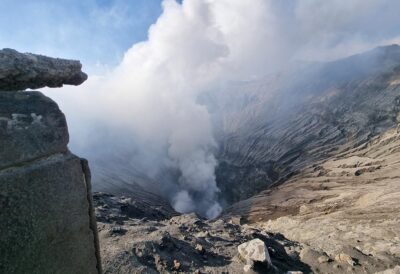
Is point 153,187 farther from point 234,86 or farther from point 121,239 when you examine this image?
point 121,239

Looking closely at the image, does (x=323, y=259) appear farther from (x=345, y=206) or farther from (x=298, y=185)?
(x=298, y=185)

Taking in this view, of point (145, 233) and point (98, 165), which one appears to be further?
point (98, 165)

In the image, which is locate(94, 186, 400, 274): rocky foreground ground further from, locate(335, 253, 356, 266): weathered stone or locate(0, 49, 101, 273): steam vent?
locate(0, 49, 101, 273): steam vent

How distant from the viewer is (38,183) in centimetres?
185

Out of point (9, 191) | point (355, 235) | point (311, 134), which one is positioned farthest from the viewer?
point (311, 134)

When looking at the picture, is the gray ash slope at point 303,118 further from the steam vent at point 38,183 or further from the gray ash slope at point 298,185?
the steam vent at point 38,183

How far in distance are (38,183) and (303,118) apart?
45.9 meters

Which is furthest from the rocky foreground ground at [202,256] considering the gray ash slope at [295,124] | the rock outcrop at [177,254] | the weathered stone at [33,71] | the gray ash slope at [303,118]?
the gray ash slope at [303,118]

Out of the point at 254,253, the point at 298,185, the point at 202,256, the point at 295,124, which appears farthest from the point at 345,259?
the point at 295,124

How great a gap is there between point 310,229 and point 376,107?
2605 centimetres

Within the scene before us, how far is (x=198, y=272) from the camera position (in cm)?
623

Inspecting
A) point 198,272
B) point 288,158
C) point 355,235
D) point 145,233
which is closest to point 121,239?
point 145,233

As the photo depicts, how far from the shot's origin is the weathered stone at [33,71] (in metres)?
1.89

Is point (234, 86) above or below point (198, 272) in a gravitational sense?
above
